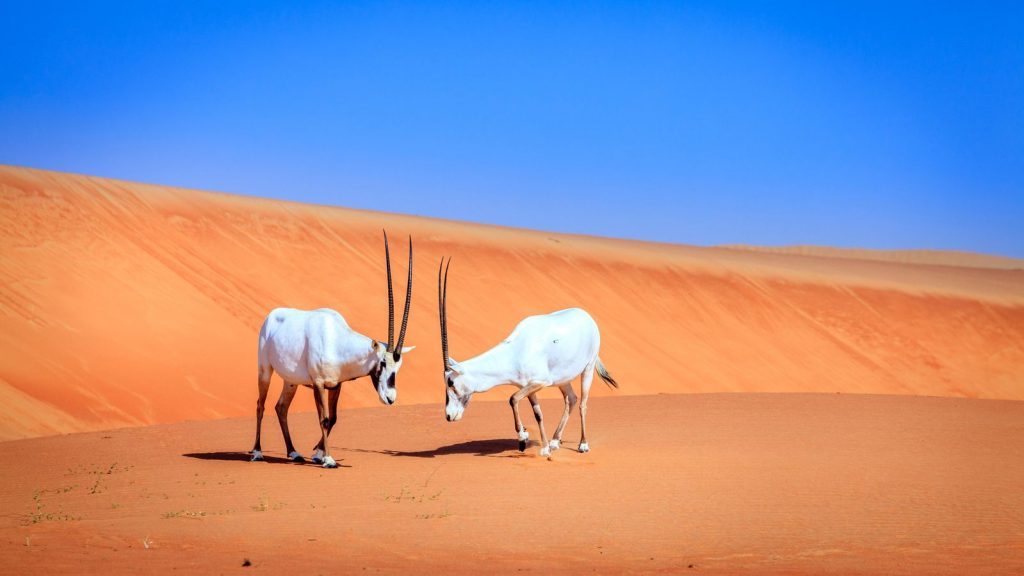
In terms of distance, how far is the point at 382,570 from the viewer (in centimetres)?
671

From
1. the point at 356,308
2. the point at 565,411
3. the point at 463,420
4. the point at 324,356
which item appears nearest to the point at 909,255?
the point at 356,308

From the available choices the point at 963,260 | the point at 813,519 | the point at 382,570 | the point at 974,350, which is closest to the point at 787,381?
the point at 974,350

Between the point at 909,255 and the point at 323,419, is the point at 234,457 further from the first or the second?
the point at 909,255

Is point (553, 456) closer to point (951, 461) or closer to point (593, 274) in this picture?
point (951, 461)

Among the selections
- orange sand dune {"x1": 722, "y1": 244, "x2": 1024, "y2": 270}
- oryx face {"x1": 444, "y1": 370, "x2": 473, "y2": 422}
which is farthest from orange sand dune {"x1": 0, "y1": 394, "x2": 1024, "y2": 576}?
orange sand dune {"x1": 722, "y1": 244, "x2": 1024, "y2": 270}

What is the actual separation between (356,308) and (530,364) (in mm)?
13807

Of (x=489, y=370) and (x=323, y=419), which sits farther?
(x=489, y=370)

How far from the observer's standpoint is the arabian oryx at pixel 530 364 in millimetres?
11914

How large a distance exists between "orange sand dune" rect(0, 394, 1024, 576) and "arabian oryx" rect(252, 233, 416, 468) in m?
0.70

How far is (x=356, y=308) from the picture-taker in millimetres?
25391

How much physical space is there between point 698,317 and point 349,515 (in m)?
25.9

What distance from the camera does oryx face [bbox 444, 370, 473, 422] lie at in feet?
38.5

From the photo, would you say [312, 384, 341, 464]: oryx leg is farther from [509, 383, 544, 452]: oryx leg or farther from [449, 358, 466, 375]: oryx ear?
[509, 383, 544, 452]: oryx leg

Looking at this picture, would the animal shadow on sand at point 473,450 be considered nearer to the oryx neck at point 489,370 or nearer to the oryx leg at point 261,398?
the oryx neck at point 489,370
